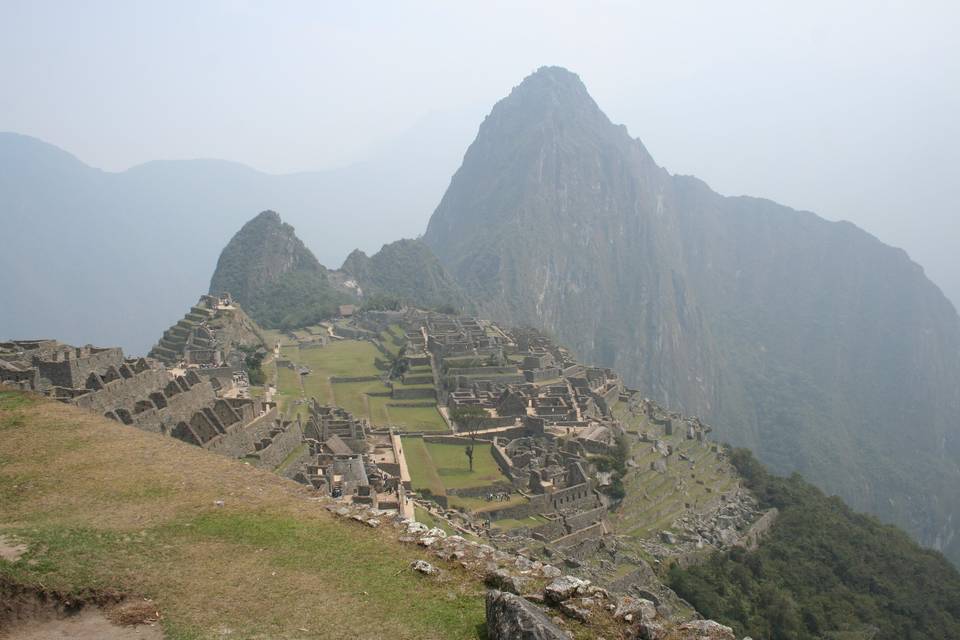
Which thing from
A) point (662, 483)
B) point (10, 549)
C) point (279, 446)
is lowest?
point (662, 483)

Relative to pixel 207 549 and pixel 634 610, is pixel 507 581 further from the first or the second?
pixel 207 549

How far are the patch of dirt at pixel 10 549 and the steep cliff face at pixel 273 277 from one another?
57.6 m

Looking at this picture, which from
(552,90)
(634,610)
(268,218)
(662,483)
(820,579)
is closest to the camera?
(634,610)

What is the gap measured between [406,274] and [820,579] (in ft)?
251

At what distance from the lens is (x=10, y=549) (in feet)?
25.8

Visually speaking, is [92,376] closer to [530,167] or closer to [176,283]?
[176,283]

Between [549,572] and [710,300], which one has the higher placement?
[710,300]

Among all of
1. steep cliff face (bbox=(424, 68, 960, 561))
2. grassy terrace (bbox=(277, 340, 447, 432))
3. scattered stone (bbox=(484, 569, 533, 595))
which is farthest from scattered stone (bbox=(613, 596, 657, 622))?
steep cliff face (bbox=(424, 68, 960, 561))

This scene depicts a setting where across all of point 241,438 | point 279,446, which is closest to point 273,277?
point 279,446

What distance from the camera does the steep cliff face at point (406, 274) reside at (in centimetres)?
9650

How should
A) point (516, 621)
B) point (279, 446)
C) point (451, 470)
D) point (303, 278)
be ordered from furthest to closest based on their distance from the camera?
point (303, 278), point (451, 470), point (279, 446), point (516, 621)

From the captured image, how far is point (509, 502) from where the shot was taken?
2525 cm

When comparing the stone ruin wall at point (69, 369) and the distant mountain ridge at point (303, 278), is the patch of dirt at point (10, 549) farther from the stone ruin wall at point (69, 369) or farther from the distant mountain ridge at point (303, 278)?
the distant mountain ridge at point (303, 278)

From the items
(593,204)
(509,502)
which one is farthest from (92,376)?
(593,204)
